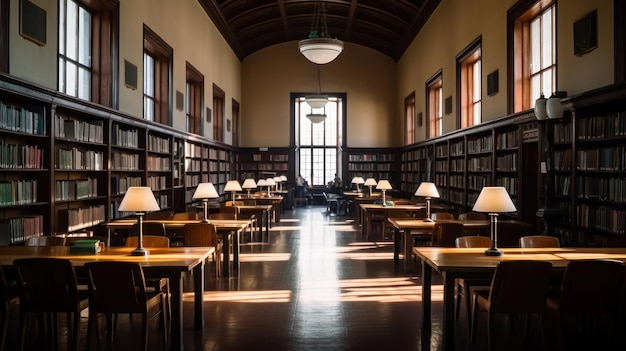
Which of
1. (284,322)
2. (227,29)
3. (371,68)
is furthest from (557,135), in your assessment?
(371,68)

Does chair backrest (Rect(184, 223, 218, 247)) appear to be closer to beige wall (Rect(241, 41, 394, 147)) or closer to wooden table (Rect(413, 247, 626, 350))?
wooden table (Rect(413, 247, 626, 350))

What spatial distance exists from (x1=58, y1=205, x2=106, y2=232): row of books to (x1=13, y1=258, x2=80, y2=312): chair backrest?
2.58 m

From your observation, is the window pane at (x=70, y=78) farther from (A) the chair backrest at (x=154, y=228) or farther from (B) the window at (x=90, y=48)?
(A) the chair backrest at (x=154, y=228)

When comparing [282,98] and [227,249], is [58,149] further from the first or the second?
[282,98]

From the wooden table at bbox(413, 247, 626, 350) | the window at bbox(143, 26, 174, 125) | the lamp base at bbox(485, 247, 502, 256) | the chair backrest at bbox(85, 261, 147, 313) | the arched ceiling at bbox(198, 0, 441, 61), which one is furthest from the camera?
the arched ceiling at bbox(198, 0, 441, 61)

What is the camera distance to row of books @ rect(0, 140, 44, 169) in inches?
194

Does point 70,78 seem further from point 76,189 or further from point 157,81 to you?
point 157,81

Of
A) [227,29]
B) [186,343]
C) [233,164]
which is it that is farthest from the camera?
[233,164]

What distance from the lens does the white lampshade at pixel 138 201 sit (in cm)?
411

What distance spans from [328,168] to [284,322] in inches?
638

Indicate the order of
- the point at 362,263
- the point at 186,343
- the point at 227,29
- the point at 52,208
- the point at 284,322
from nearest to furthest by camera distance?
the point at 186,343, the point at 284,322, the point at 52,208, the point at 362,263, the point at 227,29

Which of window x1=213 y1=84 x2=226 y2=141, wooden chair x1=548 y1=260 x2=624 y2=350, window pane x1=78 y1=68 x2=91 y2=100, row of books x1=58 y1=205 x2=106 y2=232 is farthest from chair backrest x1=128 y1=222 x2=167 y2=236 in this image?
window x1=213 y1=84 x2=226 y2=141

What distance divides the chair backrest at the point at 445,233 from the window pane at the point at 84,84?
4928 millimetres

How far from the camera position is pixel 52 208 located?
18.4 ft
